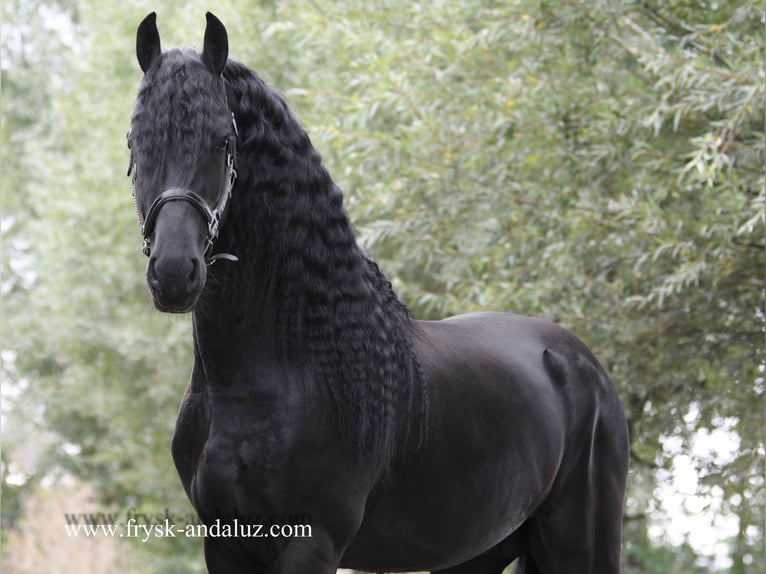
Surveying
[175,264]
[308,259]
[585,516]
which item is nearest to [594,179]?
[585,516]

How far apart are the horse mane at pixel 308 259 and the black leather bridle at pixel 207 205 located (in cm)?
7

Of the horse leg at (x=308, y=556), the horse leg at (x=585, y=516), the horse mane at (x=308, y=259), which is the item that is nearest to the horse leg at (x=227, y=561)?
the horse leg at (x=308, y=556)

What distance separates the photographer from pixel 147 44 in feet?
9.40

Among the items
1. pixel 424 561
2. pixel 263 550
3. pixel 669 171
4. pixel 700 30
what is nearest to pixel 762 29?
pixel 700 30

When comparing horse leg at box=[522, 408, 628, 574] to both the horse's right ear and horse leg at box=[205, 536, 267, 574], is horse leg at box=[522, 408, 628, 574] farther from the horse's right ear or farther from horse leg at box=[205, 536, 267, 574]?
the horse's right ear

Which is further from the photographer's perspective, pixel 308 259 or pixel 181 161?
pixel 308 259

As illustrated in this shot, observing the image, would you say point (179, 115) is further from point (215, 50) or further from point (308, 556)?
point (308, 556)

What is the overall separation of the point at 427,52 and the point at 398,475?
18.2ft

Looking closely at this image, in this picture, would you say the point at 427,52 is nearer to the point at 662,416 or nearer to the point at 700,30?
the point at 700,30

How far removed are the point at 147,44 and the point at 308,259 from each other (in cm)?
71

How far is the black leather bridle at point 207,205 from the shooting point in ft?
8.64

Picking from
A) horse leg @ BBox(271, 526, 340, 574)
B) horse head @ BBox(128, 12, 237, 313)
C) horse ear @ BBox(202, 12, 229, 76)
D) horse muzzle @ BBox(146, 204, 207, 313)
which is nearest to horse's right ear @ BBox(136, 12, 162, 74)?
horse head @ BBox(128, 12, 237, 313)

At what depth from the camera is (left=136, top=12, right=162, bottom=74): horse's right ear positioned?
284 centimetres

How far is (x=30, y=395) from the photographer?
1658 cm
